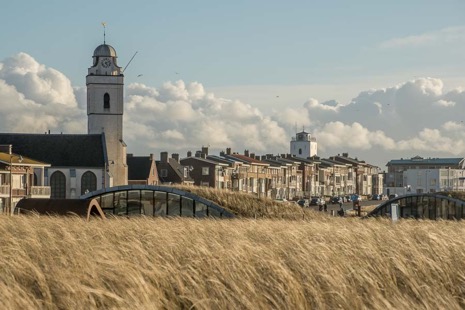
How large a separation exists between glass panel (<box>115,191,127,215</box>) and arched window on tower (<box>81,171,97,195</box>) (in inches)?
2013

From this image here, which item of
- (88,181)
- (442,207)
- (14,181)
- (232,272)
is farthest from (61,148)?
(232,272)

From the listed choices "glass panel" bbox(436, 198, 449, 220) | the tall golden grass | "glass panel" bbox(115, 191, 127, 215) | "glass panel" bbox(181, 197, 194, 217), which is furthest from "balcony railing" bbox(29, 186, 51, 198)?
A: the tall golden grass

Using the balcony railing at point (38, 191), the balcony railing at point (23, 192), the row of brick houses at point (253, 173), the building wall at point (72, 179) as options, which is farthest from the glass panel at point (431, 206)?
the row of brick houses at point (253, 173)

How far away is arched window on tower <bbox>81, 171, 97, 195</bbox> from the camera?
96250mm

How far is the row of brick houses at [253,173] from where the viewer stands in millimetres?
124250

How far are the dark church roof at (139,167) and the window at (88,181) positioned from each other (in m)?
14.2

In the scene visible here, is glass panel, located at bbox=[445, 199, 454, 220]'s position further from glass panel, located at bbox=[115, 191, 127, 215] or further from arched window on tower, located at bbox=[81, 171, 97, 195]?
arched window on tower, located at bbox=[81, 171, 97, 195]

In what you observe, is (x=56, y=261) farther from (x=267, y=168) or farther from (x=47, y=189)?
(x=267, y=168)

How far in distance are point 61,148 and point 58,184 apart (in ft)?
12.3

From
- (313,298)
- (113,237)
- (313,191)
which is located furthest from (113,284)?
(313,191)

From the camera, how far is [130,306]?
391 inches

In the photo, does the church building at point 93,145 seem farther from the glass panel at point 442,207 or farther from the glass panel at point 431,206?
the glass panel at point 442,207

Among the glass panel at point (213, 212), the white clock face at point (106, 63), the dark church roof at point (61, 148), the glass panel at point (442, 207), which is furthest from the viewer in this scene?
the white clock face at point (106, 63)

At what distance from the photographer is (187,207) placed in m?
44.5
